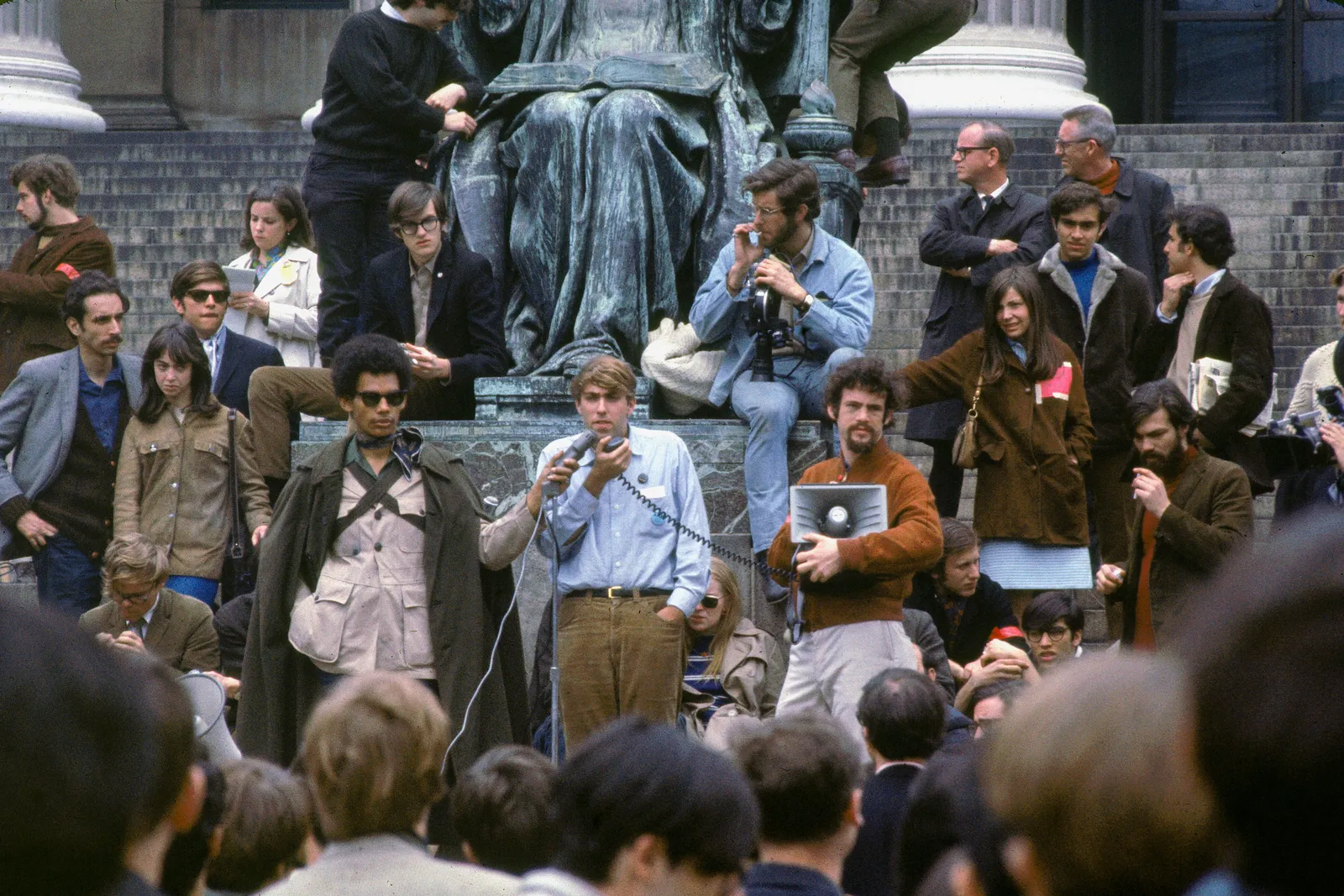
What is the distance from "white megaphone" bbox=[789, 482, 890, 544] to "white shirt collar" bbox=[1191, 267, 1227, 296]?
2571mm

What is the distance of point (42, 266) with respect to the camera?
966 centimetres

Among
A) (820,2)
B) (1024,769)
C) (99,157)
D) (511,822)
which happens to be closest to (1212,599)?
(1024,769)

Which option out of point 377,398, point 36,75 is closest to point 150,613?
point 377,398

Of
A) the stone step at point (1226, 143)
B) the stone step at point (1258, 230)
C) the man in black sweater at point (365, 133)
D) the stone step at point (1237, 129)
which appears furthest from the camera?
the stone step at point (1237, 129)

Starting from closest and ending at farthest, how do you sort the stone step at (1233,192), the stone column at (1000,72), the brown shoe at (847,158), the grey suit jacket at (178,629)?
the grey suit jacket at (178,629), the brown shoe at (847,158), the stone step at (1233,192), the stone column at (1000,72)

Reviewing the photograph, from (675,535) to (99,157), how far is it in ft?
36.5

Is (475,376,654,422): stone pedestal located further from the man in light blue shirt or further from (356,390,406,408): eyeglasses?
(356,390,406,408): eyeglasses

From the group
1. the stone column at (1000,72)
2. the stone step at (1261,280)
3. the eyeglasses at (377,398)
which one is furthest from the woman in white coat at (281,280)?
the stone column at (1000,72)

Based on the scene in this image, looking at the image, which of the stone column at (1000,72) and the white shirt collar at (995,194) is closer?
the white shirt collar at (995,194)

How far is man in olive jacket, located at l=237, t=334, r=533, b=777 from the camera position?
6.62 m

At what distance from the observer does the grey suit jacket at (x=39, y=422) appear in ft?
27.3

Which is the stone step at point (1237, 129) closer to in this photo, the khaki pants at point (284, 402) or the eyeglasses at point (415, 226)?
the khaki pants at point (284, 402)

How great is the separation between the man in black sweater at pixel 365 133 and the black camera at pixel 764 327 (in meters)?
1.55

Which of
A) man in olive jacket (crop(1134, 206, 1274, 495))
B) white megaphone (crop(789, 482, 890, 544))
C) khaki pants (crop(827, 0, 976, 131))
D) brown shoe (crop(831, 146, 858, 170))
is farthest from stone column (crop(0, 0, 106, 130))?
white megaphone (crop(789, 482, 890, 544))
